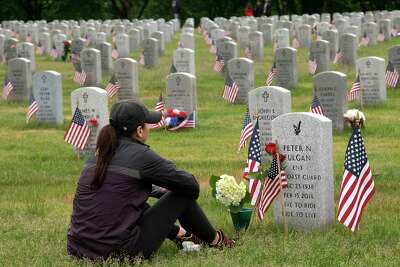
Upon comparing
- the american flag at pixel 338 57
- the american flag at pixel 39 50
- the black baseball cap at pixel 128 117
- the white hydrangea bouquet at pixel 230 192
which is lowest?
the american flag at pixel 39 50

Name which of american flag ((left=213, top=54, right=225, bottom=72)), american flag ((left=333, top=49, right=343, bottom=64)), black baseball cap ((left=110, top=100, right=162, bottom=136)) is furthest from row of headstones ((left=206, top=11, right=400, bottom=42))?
black baseball cap ((left=110, top=100, right=162, bottom=136))

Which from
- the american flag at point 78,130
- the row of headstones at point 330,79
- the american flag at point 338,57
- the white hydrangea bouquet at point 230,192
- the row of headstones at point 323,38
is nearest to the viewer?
the white hydrangea bouquet at point 230,192

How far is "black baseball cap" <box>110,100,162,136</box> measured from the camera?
8.45m

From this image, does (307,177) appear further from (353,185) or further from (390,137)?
(390,137)

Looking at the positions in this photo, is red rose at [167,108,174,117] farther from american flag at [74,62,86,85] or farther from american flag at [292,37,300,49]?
american flag at [292,37,300,49]

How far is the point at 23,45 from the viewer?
29.4 meters

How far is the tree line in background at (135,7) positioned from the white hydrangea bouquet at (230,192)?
4924cm

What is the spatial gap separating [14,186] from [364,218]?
15.9ft

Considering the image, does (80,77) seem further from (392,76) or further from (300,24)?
(300,24)

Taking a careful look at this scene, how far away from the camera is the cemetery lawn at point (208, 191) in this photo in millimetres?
8641

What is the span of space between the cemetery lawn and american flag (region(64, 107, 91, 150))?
0.37m

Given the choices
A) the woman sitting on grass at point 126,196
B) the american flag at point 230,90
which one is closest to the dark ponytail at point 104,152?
the woman sitting on grass at point 126,196

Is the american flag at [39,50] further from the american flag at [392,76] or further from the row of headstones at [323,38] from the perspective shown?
the american flag at [392,76]

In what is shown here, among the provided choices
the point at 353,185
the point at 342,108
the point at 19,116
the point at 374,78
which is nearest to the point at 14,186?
the point at 353,185
